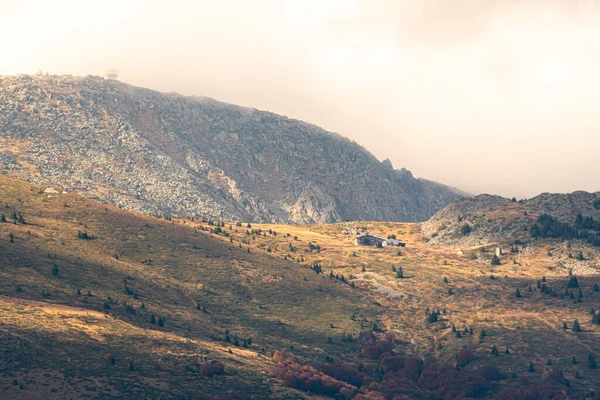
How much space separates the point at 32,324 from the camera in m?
135

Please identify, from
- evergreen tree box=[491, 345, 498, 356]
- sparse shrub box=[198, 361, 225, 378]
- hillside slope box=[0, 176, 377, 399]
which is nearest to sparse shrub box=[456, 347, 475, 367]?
evergreen tree box=[491, 345, 498, 356]

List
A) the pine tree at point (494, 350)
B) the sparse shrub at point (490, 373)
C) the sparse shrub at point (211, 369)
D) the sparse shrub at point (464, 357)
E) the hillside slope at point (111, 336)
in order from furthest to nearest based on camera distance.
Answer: the pine tree at point (494, 350), the sparse shrub at point (464, 357), the sparse shrub at point (490, 373), the sparse shrub at point (211, 369), the hillside slope at point (111, 336)

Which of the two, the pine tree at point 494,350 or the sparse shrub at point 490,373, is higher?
the pine tree at point 494,350

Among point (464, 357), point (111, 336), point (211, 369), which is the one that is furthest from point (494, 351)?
point (111, 336)

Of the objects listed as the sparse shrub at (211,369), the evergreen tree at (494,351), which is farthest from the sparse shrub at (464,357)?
the sparse shrub at (211,369)

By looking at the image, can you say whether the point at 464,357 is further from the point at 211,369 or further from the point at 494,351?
the point at 211,369

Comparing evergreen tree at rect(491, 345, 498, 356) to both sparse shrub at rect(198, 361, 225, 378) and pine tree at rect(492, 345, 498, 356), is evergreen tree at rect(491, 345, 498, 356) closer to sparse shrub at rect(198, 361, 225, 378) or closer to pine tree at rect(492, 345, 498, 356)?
pine tree at rect(492, 345, 498, 356)

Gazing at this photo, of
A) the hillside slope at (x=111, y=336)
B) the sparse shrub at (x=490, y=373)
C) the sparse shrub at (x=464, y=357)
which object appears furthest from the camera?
the sparse shrub at (x=464, y=357)

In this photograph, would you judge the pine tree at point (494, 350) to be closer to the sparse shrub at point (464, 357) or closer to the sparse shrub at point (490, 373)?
the sparse shrub at point (464, 357)

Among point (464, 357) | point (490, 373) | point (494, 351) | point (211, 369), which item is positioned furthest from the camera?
point (494, 351)

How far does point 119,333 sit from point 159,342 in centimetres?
848

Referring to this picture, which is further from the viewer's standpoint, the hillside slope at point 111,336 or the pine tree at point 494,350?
the pine tree at point 494,350

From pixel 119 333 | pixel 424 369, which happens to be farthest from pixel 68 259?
pixel 424 369

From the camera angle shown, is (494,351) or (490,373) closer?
(490,373)
